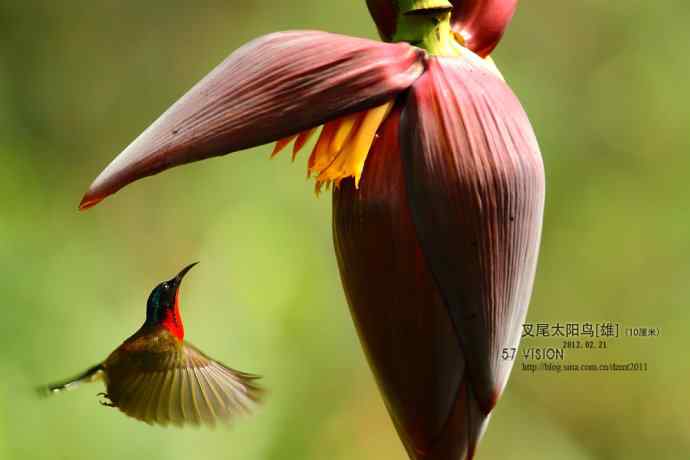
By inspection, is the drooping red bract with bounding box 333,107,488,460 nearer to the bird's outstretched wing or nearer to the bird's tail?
the bird's outstretched wing

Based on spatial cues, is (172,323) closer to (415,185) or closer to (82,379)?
(82,379)

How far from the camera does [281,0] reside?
1239 mm

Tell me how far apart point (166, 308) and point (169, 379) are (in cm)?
9

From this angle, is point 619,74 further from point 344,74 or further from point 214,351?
point 344,74

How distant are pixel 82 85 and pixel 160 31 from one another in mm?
103

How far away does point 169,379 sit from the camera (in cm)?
79

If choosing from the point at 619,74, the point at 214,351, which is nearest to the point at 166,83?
the point at 214,351

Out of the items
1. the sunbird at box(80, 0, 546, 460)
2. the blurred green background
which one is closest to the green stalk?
the sunbird at box(80, 0, 546, 460)

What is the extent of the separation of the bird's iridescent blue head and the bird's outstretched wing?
1.2 inches

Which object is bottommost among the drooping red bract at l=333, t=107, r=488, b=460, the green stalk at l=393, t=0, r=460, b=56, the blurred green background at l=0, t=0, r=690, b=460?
the blurred green background at l=0, t=0, r=690, b=460

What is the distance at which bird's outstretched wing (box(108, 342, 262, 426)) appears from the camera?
29.5 inches

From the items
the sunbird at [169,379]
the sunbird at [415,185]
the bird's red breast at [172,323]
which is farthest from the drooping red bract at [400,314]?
the bird's red breast at [172,323]

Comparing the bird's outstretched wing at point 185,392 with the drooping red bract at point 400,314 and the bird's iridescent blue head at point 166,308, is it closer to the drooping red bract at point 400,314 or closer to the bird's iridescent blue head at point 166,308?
the bird's iridescent blue head at point 166,308

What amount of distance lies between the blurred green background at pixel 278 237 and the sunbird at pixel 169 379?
288 mm
